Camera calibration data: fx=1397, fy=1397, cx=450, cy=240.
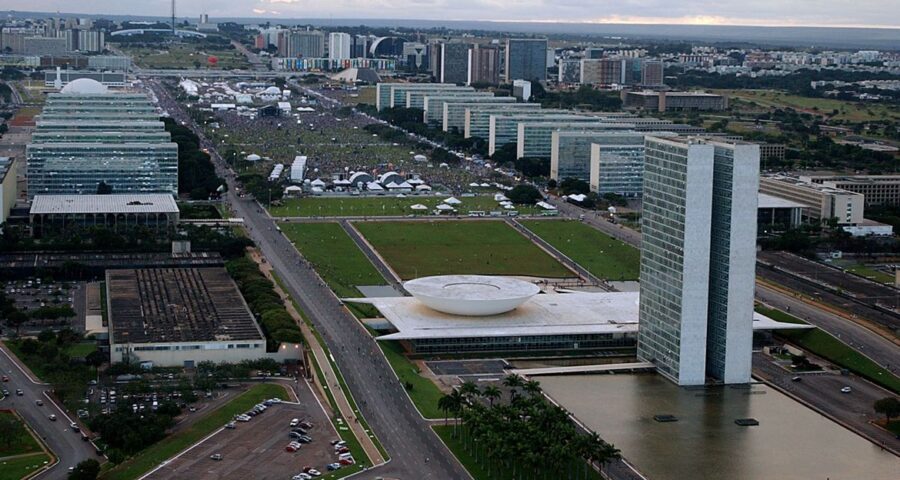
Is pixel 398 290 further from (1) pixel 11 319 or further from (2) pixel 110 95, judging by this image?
(2) pixel 110 95

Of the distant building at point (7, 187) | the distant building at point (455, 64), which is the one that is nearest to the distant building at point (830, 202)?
the distant building at point (7, 187)

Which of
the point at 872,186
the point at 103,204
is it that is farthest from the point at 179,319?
the point at 872,186

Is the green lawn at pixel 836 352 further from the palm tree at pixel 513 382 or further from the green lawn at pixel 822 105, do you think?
the green lawn at pixel 822 105

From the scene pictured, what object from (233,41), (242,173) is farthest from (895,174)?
(233,41)

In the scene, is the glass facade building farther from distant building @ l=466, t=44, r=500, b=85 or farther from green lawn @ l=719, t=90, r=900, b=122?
distant building @ l=466, t=44, r=500, b=85

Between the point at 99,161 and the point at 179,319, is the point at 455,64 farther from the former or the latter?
the point at 179,319

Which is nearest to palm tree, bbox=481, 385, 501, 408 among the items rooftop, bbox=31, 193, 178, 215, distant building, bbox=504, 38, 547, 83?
rooftop, bbox=31, 193, 178, 215

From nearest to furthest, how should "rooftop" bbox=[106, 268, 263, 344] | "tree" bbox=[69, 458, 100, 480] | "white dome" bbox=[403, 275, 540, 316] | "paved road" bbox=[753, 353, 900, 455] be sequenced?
"tree" bbox=[69, 458, 100, 480] → "paved road" bbox=[753, 353, 900, 455] → "rooftop" bbox=[106, 268, 263, 344] → "white dome" bbox=[403, 275, 540, 316]
